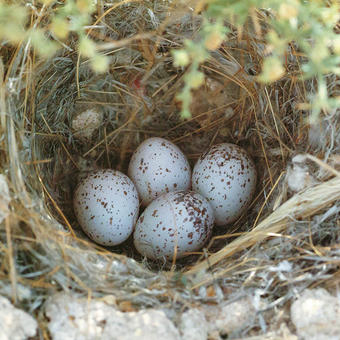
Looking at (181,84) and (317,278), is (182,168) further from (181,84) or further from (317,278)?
(317,278)

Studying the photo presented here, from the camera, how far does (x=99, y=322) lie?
115 cm

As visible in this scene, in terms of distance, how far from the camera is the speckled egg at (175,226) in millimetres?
1578

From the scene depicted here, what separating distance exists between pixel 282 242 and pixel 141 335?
0.54 metres

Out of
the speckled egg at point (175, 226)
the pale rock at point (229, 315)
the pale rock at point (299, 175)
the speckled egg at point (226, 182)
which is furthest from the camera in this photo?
the speckled egg at point (226, 182)

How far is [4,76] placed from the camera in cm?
141

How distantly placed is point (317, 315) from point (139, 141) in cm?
112

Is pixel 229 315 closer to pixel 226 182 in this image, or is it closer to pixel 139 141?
pixel 226 182

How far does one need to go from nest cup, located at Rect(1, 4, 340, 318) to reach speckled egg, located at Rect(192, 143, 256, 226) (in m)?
0.07


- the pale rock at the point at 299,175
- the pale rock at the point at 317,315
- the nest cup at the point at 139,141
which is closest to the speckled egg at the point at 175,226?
the nest cup at the point at 139,141

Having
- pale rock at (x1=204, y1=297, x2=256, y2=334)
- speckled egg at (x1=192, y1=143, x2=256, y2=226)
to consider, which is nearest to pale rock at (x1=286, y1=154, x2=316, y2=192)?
speckled egg at (x1=192, y1=143, x2=256, y2=226)

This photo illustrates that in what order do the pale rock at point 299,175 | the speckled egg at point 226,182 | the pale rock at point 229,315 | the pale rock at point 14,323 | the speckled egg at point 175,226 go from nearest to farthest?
the pale rock at point 14,323 < the pale rock at point 229,315 < the pale rock at point 299,175 < the speckled egg at point 175,226 < the speckled egg at point 226,182

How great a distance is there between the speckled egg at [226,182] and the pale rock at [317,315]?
0.55m

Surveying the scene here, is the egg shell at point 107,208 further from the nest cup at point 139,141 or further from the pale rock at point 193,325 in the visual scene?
the pale rock at point 193,325

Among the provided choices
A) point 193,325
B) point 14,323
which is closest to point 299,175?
point 193,325
